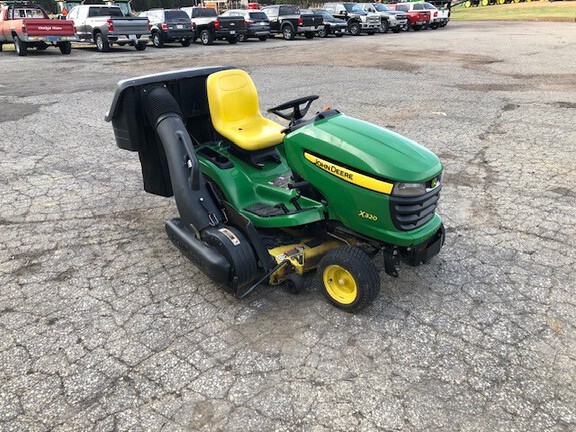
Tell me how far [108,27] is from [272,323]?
18.5 meters

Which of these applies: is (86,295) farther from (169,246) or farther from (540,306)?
(540,306)

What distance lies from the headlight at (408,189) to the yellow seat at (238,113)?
117 cm

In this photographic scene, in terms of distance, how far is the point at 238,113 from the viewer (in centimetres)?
388

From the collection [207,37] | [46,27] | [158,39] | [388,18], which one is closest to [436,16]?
[388,18]

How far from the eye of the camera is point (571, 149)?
6.55 meters

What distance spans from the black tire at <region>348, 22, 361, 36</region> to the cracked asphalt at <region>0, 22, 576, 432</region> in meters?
23.3

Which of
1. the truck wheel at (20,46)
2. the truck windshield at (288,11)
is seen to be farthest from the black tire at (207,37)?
the truck wheel at (20,46)

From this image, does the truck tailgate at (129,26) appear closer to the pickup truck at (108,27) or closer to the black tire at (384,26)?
the pickup truck at (108,27)

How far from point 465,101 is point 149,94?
7516mm

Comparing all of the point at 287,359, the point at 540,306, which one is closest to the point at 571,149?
the point at 540,306

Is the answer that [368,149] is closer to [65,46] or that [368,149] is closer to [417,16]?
[65,46]

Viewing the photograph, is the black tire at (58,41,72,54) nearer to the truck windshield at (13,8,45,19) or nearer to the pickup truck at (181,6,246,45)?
the truck windshield at (13,8,45,19)

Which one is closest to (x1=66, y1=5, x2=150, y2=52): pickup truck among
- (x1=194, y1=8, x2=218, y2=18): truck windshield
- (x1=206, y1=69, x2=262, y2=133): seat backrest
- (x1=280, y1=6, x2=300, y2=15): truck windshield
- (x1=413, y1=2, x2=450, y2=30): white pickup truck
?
(x1=194, y1=8, x2=218, y2=18): truck windshield

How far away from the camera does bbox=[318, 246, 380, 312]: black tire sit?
3035mm
